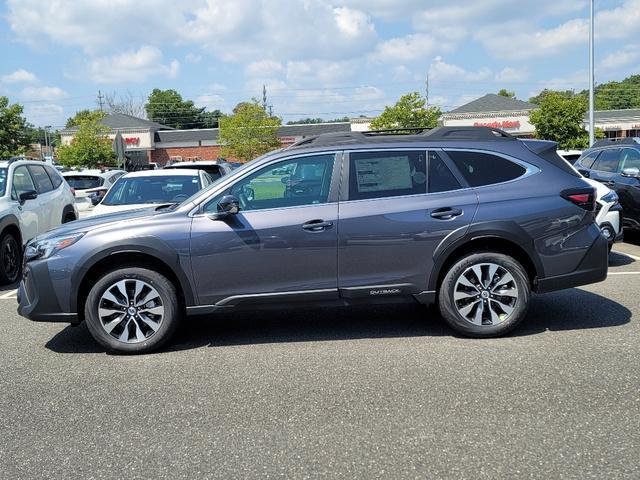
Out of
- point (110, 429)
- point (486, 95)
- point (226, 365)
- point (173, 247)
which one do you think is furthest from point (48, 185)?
point (486, 95)

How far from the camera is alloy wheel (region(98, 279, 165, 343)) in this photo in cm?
507

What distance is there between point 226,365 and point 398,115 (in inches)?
1754

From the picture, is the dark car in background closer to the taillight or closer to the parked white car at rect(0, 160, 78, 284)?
the taillight

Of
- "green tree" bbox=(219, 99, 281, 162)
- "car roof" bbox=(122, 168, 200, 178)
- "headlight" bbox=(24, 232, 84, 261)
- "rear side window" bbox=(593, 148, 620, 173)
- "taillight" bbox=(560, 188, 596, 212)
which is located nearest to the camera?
"headlight" bbox=(24, 232, 84, 261)

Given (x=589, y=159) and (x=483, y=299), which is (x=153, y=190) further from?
(x=589, y=159)

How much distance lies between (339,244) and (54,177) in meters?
7.66

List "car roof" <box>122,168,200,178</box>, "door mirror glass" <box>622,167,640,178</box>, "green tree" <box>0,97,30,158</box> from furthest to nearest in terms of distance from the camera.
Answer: "green tree" <box>0,97,30,158</box> → "door mirror glass" <box>622,167,640,178</box> → "car roof" <box>122,168,200,178</box>

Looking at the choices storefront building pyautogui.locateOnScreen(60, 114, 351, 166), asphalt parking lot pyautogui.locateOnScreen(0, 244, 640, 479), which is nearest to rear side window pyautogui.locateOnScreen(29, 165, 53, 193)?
asphalt parking lot pyautogui.locateOnScreen(0, 244, 640, 479)

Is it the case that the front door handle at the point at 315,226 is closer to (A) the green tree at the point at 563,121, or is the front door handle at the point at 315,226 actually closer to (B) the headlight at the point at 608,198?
(B) the headlight at the point at 608,198

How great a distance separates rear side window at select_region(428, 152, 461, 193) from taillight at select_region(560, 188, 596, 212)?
97cm

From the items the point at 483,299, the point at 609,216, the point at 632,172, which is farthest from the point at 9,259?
the point at 632,172

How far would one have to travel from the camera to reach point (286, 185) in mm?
5340

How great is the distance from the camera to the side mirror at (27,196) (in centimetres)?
885

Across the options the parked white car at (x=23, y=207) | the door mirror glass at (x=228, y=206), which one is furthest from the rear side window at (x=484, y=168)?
the parked white car at (x=23, y=207)
